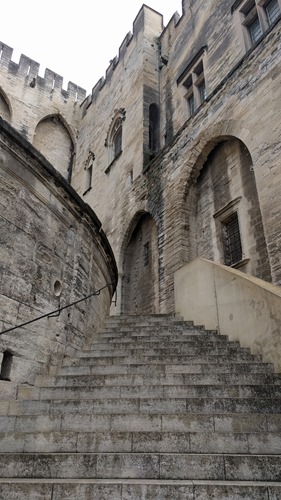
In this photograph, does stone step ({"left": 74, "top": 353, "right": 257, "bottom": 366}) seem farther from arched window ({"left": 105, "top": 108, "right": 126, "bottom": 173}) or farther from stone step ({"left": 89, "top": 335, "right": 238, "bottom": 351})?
arched window ({"left": 105, "top": 108, "right": 126, "bottom": 173})

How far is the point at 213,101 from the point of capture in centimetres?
1105

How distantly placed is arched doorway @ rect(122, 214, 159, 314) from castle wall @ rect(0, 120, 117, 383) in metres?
6.06

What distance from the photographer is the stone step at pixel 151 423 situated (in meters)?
3.28

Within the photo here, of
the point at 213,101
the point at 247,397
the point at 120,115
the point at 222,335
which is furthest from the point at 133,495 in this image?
the point at 120,115

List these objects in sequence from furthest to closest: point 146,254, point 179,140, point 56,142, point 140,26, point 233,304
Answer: point 56,142
point 140,26
point 146,254
point 179,140
point 233,304

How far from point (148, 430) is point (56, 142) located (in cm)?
2098

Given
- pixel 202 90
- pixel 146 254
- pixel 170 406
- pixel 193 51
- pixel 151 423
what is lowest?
pixel 151 423

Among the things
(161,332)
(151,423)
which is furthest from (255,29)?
(151,423)

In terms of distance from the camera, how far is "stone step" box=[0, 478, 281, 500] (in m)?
2.40

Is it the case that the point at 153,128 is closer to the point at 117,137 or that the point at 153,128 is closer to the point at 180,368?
the point at 117,137

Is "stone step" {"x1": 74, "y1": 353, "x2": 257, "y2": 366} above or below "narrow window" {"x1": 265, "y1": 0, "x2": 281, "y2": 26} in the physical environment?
below

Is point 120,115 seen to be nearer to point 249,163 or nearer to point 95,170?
point 95,170

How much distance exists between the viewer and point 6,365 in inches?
173

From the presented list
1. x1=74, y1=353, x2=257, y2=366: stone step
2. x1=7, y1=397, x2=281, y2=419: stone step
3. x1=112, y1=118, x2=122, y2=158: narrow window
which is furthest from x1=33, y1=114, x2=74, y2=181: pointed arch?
x1=7, y1=397, x2=281, y2=419: stone step
